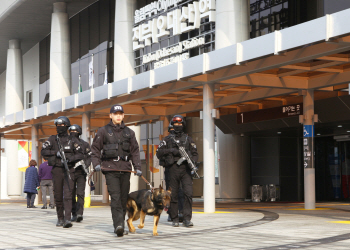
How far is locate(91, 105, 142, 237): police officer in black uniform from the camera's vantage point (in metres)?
9.35

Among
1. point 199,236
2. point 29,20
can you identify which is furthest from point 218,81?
point 29,20

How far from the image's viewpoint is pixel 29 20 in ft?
117

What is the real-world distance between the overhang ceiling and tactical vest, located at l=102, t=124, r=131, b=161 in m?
24.3

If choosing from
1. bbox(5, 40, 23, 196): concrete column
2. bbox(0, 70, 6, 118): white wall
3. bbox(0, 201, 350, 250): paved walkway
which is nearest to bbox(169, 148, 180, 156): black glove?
bbox(0, 201, 350, 250): paved walkway

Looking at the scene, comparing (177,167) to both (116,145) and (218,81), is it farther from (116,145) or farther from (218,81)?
(218,81)

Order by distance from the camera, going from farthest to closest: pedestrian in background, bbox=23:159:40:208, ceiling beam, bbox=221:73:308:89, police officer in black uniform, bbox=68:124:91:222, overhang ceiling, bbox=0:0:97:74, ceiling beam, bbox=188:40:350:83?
overhang ceiling, bbox=0:0:97:74 → pedestrian in background, bbox=23:159:40:208 → ceiling beam, bbox=221:73:308:89 → police officer in black uniform, bbox=68:124:91:222 → ceiling beam, bbox=188:40:350:83

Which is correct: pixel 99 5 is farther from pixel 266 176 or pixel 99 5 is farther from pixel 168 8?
pixel 266 176

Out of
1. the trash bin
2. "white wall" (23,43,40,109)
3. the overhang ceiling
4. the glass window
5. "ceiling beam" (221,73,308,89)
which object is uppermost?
the overhang ceiling

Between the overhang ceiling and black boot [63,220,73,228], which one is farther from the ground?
the overhang ceiling

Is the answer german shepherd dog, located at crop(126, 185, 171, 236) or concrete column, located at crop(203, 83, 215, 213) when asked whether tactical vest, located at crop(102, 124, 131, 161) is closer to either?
german shepherd dog, located at crop(126, 185, 171, 236)

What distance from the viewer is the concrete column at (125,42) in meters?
28.1

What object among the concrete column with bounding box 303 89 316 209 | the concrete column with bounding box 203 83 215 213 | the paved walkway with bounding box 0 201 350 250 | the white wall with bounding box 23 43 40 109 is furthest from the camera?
the white wall with bounding box 23 43 40 109

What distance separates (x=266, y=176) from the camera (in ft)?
82.5

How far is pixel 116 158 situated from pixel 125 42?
19361 mm
